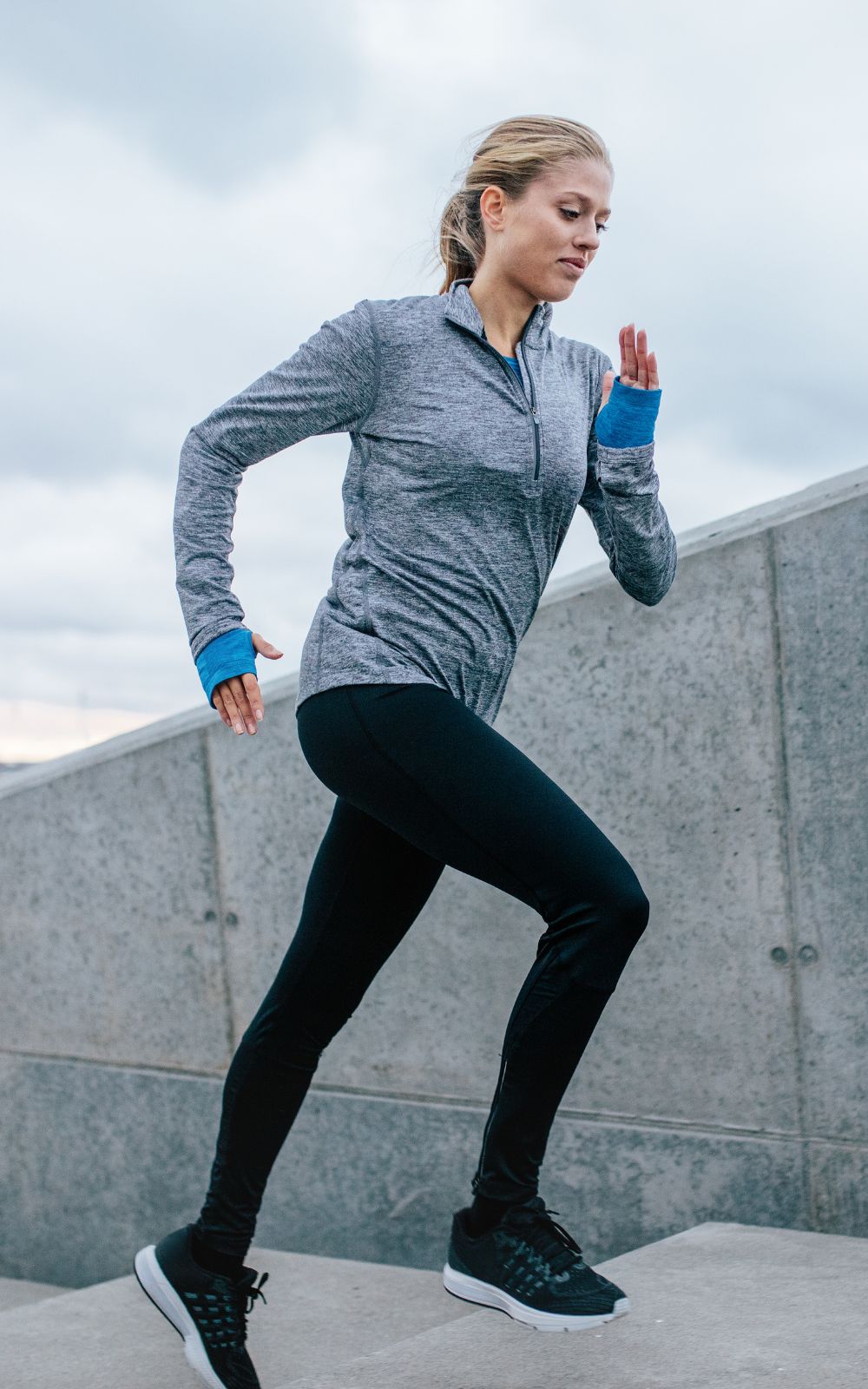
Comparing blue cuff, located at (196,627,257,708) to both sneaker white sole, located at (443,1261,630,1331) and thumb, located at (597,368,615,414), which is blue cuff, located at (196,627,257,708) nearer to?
thumb, located at (597,368,615,414)

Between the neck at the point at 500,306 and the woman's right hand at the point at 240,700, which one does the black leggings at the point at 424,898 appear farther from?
the neck at the point at 500,306

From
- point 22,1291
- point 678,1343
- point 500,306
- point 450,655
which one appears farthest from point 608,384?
point 22,1291

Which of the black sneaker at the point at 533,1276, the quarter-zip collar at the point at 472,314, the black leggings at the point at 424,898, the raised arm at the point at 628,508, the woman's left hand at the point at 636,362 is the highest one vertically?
the quarter-zip collar at the point at 472,314

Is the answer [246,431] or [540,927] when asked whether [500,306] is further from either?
[540,927]

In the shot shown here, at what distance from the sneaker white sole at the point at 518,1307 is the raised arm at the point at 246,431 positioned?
1229mm

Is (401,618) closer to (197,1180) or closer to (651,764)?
(651,764)

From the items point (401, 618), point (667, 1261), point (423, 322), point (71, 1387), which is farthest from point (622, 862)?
point (71, 1387)

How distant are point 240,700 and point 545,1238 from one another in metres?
1.09

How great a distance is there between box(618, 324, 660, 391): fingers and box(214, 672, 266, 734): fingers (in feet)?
2.88

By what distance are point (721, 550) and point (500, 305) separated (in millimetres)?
1242

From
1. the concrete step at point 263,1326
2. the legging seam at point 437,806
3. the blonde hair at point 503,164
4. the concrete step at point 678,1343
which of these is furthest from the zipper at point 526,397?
the concrete step at point 263,1326

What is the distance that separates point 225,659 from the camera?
7.73 ft

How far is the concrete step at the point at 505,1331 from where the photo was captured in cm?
234

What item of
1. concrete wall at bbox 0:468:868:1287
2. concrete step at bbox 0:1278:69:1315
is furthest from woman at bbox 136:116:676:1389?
concrete step at bbox 0:1278:69:1315
